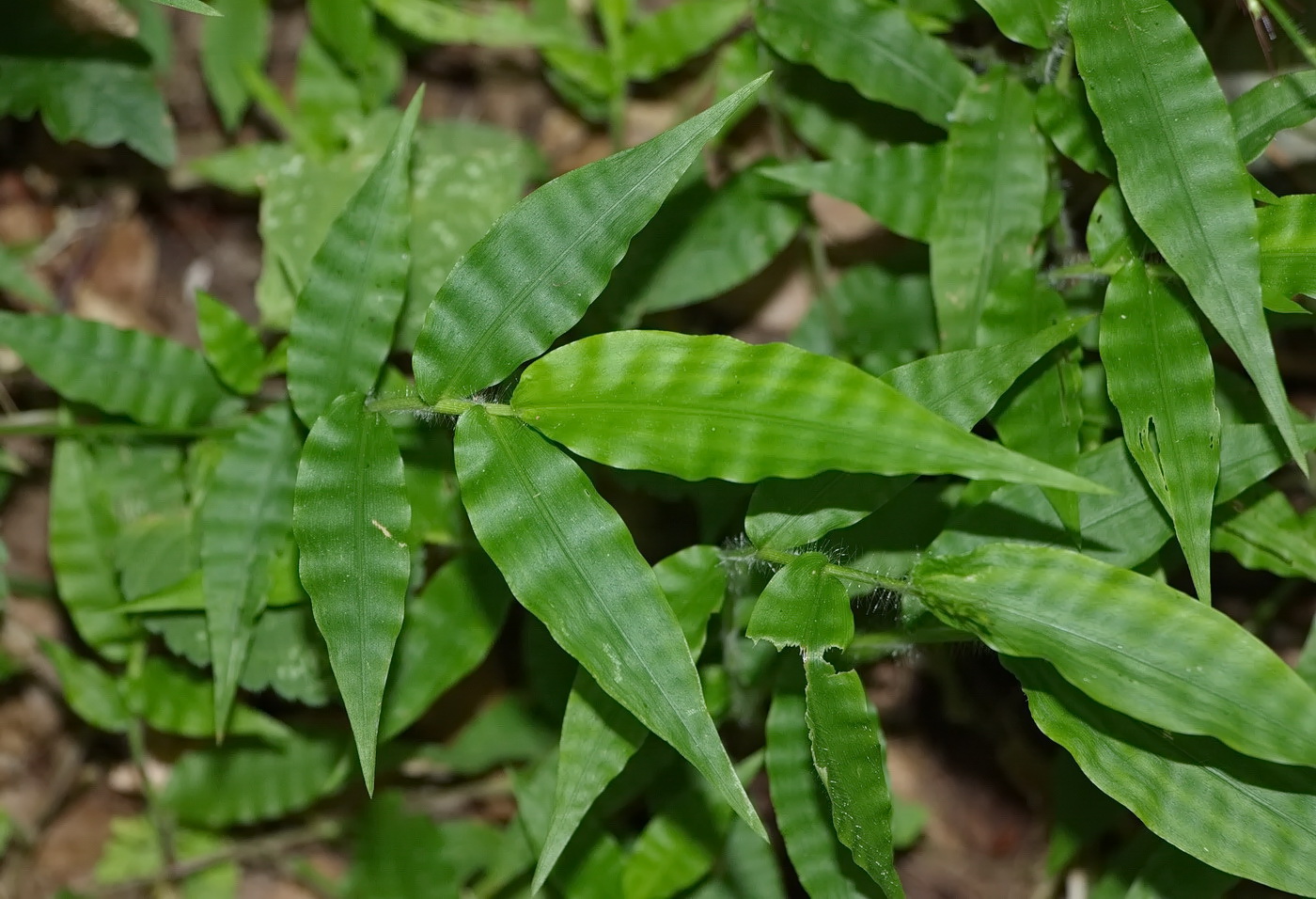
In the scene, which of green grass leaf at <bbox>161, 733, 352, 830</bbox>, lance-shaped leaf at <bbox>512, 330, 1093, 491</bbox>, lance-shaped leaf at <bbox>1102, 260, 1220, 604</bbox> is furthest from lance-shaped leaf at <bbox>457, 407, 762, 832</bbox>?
green grass leaf at <bbox>161, 733, 352, 830</bbox>

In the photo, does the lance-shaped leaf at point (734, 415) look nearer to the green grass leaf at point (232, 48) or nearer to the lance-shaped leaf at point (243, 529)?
the lance-shaped leaf at point (243, 529)

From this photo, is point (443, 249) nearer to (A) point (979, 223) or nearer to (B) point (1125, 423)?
(A) point (979, 223)

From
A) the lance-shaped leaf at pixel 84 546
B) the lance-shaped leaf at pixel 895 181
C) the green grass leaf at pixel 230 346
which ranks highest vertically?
the lance-shaped leaf at pixel 895 181

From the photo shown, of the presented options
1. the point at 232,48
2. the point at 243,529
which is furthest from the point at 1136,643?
the point at 232,48

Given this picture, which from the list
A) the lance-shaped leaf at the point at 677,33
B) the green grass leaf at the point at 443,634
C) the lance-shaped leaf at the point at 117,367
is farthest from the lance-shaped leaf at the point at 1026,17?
the lance-shaped leaf at the point at 117,367

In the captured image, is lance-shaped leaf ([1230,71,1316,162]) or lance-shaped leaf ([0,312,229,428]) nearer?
lance-shaped leaf ([1230,71,1316,162])

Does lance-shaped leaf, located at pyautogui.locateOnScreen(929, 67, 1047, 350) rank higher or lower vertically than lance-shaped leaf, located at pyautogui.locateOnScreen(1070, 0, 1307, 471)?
lower

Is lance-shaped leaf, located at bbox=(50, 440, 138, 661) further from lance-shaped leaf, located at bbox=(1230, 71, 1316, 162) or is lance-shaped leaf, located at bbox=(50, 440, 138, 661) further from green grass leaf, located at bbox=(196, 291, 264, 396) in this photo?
lance-shaped leaf, located at bbox=(1230, 71, 1316, 162)
